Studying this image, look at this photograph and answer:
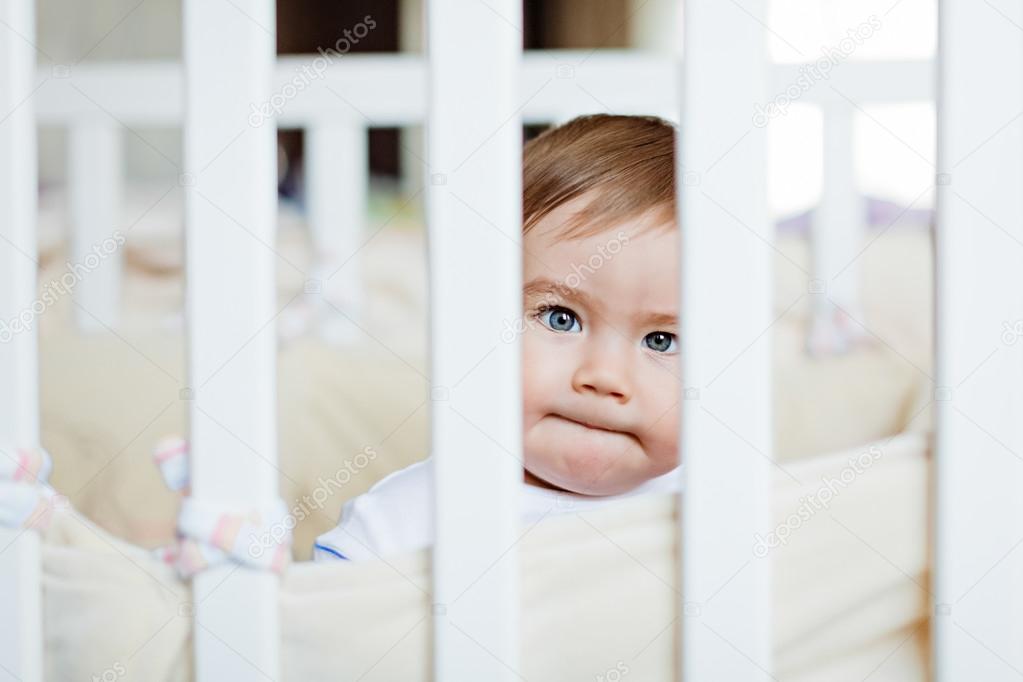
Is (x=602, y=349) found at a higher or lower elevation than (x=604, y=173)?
lower

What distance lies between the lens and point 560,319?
0.71 meters

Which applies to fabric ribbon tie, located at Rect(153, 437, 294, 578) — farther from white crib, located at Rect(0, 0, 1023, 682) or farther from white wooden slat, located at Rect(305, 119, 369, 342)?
white wooden slat, located at Rect(305, 119, 369, 342)

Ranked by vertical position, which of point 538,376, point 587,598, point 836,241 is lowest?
point 587,598

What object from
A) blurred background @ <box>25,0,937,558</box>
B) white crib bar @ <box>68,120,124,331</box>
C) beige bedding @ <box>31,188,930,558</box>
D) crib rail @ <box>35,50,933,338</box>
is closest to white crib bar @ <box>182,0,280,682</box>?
blurred background @ <box>25,0,937,558</box>

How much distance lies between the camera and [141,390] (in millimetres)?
1199

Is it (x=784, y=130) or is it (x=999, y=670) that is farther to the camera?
(x=784, y=130)

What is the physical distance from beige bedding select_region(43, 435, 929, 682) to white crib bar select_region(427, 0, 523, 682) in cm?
3

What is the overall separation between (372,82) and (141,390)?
0.46 meters

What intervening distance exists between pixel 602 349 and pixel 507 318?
0.54 ft

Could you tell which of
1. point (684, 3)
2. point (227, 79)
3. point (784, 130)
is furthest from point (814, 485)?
point (784, 130)

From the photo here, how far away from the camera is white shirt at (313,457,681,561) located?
2.32 feet

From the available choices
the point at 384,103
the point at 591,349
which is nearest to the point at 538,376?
the point at 591,349

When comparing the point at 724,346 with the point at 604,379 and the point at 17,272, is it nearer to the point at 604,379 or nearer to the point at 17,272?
the point at 604,379

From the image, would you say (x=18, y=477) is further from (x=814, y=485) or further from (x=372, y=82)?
(x=372, y=82)
